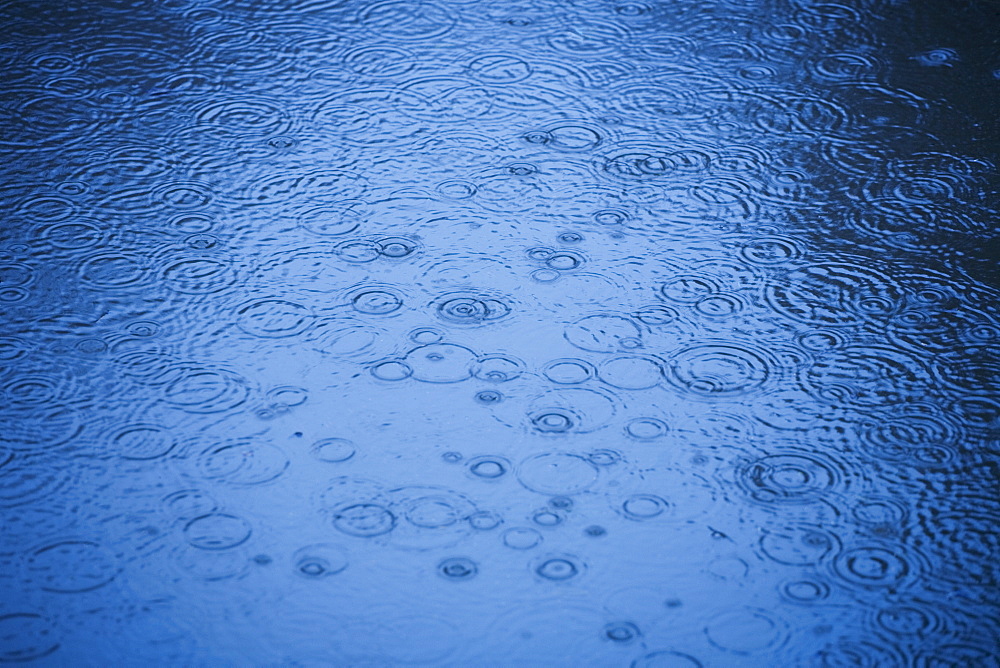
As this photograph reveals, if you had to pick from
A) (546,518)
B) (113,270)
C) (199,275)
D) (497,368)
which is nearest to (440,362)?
(497,368)

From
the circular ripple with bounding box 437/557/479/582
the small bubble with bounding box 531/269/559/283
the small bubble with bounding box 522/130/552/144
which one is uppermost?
the small bubble with bounding box 522/130/552/144

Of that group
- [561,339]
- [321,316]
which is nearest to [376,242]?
[321,316]

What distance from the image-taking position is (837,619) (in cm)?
118

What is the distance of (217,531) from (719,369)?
0.69 meters

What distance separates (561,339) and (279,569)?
0.52m

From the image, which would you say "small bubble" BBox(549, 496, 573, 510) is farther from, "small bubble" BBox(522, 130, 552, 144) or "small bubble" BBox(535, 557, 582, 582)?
"small bubble" BBox(522, 130, 552, 144)

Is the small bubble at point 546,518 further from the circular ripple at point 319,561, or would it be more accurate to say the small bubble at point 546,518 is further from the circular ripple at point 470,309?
the circular ripple at point 470,309

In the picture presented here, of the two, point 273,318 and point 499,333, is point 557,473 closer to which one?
point 499,333

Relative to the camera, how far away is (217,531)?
1.28 meters

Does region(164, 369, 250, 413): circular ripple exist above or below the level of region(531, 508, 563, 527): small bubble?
above

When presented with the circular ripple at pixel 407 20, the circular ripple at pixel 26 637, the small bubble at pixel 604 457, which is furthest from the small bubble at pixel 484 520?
the circular ripple at pixel 407 20

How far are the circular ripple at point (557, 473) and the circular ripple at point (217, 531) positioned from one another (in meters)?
0.34

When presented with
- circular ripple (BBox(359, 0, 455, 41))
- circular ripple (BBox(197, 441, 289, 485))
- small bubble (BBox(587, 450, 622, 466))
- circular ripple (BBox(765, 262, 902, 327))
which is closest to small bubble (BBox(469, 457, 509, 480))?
small bubble (BBox(587, 450, 622, 466))

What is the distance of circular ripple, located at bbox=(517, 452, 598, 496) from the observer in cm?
133
